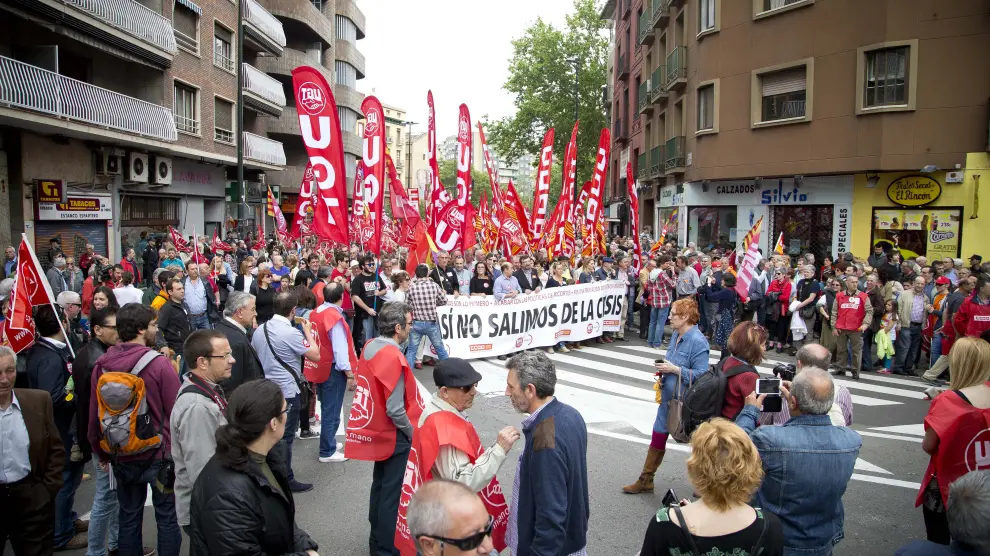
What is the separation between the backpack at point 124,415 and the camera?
162 inches

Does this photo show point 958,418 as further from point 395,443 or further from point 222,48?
point 222,48

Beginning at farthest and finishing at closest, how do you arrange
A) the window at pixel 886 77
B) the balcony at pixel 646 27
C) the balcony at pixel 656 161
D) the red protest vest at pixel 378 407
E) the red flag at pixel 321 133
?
the balcony at pixel 646 27 < the balcony at pixel 656 161 < the window at pixel 886 77 < the red flag at pixel 321 133 < the red protest vest at pixel 378 407

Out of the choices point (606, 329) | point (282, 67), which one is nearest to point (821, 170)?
point (606, 329)

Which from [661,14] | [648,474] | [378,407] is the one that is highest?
[661,14]

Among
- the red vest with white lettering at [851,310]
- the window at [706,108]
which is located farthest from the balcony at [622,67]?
the red vest with white lettering at [851,310]

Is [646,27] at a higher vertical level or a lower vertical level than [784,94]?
higher

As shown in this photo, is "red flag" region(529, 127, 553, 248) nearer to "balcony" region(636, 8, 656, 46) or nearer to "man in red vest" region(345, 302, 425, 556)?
"man in red vest" region(345, 302, 425, 556)

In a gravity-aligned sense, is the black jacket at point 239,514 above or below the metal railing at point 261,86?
below

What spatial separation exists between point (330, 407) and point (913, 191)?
60.9 feet

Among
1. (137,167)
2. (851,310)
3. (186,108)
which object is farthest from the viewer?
(186,108)

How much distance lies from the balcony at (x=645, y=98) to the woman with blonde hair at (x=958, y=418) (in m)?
28.2

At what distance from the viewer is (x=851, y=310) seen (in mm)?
11117

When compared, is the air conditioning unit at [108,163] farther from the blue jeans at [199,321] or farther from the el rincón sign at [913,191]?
the el rincón sign at [913,191]

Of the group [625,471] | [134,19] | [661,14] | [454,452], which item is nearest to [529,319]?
[625,471]
